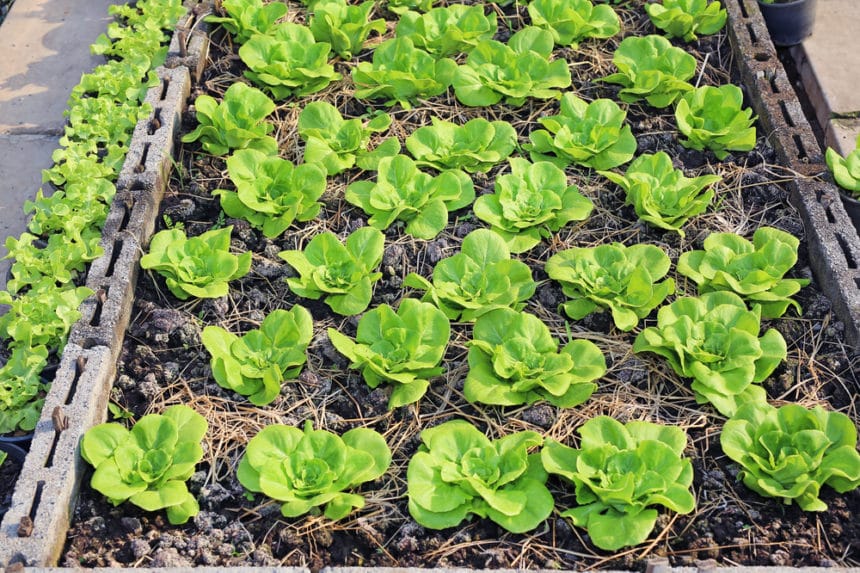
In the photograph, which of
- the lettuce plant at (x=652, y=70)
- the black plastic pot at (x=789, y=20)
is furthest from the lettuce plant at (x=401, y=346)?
the black plastic pot at (x=789, y=20)

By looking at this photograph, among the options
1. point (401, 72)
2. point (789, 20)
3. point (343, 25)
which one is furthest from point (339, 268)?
point (789, 20)

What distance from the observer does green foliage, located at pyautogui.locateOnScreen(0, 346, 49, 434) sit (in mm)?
3154

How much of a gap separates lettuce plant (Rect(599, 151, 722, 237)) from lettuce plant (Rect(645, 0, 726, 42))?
3.02 feet

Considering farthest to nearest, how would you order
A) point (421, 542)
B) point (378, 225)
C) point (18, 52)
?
point (18, 52) → point (378, 225) → point (421, 542)

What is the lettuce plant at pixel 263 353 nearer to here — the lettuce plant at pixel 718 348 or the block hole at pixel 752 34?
the lettuce plant at pixel 718 348

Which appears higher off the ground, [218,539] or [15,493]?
[15,493]

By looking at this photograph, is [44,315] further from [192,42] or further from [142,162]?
[192,42]

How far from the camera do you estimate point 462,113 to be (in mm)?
4133

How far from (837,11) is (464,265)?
9.37 feet

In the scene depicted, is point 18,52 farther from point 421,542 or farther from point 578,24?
point 421,542

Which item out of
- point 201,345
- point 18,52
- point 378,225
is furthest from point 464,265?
point 18,52

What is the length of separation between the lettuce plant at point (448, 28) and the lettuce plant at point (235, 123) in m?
0.75

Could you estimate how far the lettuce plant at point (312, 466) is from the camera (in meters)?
2.83

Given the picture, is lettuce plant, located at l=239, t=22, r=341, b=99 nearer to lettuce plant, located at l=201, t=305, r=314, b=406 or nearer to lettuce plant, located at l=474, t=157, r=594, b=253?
lettuce plant, located at l=474, t=157, r=594, b=253
